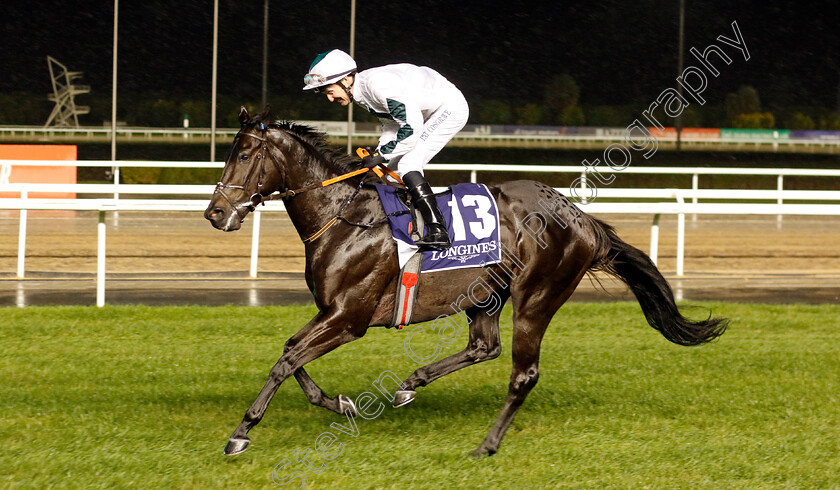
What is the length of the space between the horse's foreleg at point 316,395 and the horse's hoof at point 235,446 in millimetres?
478

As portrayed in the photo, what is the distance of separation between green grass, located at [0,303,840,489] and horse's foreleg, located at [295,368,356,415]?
0.11 metres

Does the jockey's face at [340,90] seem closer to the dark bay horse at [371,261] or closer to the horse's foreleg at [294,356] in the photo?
the dark bay horse at [371,261]

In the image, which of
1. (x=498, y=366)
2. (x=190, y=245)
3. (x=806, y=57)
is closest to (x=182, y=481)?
(x=498, y=366)

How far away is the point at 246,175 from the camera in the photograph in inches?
167

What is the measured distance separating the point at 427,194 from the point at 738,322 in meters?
3.77

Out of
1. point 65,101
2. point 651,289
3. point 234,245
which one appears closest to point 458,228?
point 651,289

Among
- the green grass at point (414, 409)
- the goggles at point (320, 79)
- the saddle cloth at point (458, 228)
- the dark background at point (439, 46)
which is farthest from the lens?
the dark background at point (439, 46)

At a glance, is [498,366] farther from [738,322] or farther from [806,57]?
[806,57]

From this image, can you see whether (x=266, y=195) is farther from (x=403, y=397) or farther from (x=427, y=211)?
(x=403, y=397)

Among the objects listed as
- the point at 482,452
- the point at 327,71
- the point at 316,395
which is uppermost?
the point at 327,71

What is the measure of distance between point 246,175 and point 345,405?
1161mm

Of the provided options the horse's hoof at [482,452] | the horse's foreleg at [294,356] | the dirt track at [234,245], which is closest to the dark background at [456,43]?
the dirt track at [234,245]

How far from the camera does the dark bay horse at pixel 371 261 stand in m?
4.21

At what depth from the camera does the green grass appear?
3809mm
